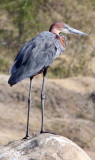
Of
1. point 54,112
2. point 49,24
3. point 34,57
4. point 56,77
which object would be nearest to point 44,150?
point 34,57

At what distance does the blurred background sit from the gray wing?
2.79 metres

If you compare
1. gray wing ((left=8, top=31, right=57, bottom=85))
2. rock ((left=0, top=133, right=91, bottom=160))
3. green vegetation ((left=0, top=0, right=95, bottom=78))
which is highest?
green vegetation ((left=0, top=0, right=95, bottom=78))

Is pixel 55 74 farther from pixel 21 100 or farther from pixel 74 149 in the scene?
pixel 74 149

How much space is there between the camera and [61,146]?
5078 millimetres

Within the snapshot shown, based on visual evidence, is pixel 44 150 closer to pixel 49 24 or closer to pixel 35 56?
pixel 35 56

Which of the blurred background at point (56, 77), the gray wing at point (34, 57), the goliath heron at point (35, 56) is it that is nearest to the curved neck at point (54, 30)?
the goliath heron at point (35, 56)

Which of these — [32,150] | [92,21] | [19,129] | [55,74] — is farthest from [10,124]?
[92,21]

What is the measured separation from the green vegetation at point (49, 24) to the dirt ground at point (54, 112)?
1842mm

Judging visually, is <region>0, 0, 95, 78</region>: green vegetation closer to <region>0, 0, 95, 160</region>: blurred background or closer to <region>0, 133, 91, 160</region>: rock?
<region>0, 0, 95, 160</region>: blurred background

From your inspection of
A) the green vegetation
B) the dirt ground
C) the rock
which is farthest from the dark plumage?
the green vegetation

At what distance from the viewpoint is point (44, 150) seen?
5043mm

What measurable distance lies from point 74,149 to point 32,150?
46 centimetres

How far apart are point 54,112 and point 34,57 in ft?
14.3

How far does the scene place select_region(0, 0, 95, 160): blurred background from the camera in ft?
30.3
